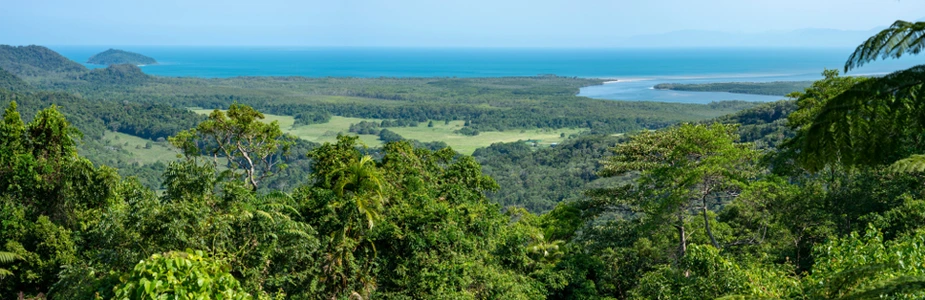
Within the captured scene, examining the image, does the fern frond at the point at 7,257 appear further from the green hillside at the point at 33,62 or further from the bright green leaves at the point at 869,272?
the green hillside at the point at 33,62

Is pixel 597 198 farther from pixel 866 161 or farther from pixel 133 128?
pixel 133 128

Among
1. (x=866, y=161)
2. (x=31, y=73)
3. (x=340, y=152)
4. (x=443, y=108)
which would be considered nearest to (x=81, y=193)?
(x=340, y=152)

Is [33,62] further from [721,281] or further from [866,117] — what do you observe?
[866,117]

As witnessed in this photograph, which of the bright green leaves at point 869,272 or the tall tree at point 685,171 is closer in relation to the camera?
the bright green leaves at point 869,272

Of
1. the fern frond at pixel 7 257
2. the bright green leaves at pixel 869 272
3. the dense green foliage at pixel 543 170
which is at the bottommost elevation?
the dense green foliage at pixel 543 170

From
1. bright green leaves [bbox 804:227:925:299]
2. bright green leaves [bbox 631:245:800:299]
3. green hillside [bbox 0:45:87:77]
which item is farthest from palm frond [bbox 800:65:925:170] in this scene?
green hillside [bbox 0:45:87:77]

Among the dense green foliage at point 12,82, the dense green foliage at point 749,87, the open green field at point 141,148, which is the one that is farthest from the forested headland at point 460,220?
the dense green foliage at point 12,82
